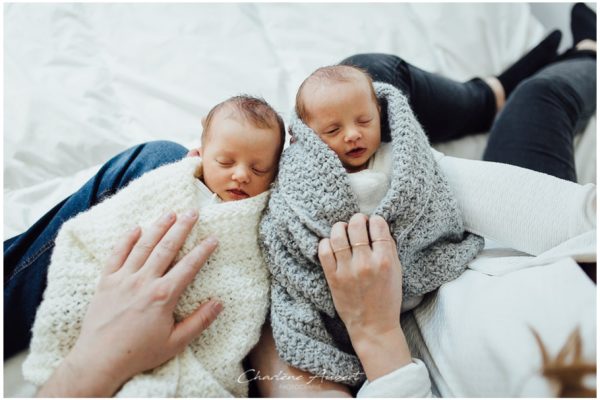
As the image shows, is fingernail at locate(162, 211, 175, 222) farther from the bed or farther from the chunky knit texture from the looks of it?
the bed

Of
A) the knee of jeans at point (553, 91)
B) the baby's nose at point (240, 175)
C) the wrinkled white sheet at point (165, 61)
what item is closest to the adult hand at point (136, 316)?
the baby's nose at point (240, 175)

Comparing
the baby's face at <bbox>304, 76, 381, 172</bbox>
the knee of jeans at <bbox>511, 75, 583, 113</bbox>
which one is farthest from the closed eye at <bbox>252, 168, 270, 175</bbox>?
the knee of jeans at <bbox>511, 75, 583, 113</bbox>

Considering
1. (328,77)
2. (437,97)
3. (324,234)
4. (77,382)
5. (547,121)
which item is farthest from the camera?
(437,97)

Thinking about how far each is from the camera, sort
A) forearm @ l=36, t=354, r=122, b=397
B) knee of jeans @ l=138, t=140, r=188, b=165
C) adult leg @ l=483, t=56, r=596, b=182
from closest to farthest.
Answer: forearm @ l=36, t=354, r=122, b=397
knee of jeans @ l=138, t=140, r=188, b=165
adult leg @ l=483, t=56, r=596, b=182

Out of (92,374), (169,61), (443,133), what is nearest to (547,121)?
(443,133)

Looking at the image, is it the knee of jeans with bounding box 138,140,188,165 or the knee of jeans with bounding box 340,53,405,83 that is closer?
the knee of jeans with bounding box 138,140,188,165

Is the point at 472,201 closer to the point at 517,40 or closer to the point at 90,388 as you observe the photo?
the point at 90,388

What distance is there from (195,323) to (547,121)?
3.29 ft

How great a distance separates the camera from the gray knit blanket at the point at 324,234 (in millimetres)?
736

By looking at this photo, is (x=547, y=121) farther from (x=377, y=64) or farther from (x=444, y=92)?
(x=377, y=64)

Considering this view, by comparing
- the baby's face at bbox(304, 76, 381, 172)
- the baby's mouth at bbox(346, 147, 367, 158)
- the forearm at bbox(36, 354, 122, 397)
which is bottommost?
the forearm at bbox(36, 354, 122, 397)

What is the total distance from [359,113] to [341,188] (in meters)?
0.17

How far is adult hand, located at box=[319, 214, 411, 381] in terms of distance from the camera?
0.71m

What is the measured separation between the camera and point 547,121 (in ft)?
3.76
